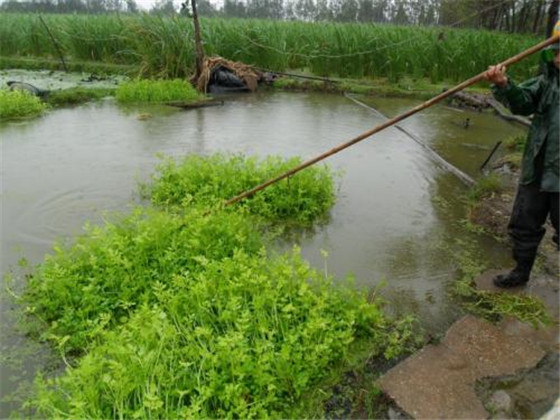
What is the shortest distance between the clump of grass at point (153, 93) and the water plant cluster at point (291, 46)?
5.54 feet

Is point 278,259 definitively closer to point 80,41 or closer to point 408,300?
point 408,300

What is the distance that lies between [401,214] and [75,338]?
3.27 m

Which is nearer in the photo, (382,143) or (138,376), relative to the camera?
(138,376)

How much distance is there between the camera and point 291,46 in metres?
13.4

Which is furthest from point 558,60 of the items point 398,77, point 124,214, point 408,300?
point 398,77

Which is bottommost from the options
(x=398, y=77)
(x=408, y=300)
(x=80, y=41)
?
(x=408, y=300)

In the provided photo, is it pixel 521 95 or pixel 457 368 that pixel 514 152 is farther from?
pixel 457 368

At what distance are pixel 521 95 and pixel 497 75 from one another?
23 cm

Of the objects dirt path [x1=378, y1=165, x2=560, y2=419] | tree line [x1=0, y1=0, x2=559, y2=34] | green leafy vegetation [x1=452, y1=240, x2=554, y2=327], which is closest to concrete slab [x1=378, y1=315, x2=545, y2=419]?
dirt path [x1=378, y1=165, x2=560, y2=419]

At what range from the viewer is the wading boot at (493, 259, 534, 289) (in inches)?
127

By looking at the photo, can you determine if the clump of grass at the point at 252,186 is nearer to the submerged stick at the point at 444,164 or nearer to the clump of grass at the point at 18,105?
the submerged stick at the point at 444,164

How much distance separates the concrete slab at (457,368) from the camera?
2219 mm

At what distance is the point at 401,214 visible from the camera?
15.4 ft

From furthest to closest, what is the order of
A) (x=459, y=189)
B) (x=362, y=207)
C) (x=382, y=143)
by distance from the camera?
(x=382, y=143) → (x=459, y=189) → (x=362, y=207)
